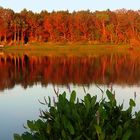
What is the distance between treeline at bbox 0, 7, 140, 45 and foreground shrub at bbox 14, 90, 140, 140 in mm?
84524

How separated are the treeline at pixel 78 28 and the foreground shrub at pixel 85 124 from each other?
84524mm

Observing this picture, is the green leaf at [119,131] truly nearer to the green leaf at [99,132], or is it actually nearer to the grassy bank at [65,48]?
the green leaf at [99,132]

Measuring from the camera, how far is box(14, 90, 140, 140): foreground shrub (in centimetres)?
485

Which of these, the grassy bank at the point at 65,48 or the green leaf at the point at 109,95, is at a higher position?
the green leaf at the point at 109,95

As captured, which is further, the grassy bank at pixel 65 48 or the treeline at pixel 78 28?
the treeline at pixel 78 28

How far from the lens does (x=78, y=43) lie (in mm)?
91250

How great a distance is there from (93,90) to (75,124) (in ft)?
61.2

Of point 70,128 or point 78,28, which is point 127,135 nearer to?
point 70,128

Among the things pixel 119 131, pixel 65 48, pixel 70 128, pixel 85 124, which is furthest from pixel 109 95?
pixel 65 48

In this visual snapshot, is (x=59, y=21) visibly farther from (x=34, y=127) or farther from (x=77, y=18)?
(x=34, y=127)

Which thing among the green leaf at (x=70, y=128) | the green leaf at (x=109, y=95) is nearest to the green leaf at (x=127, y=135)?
the green leaf at (x=70, y=128)

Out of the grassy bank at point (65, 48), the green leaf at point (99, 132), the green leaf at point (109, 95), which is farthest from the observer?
the grassy bank at point (65, 48)

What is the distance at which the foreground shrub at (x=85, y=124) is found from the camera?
4848mm

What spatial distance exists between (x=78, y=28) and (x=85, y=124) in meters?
87.0
